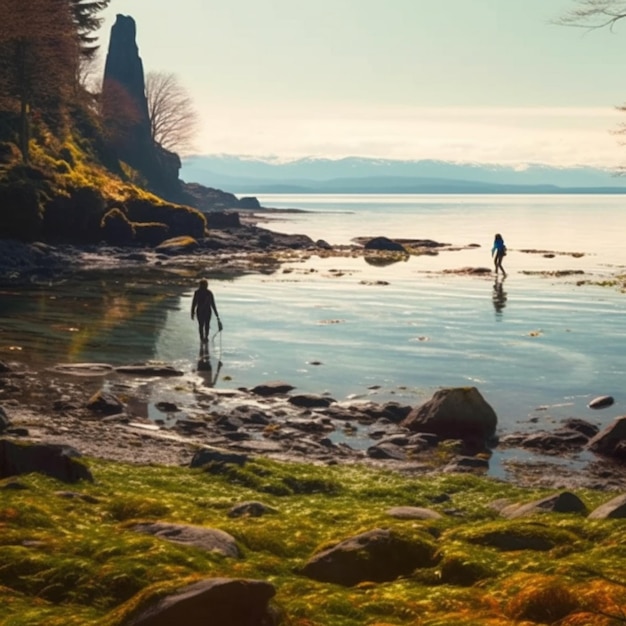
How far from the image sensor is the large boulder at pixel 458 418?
21234 mm

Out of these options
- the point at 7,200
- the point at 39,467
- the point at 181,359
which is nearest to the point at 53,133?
the point at 7,200

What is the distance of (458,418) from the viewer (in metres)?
21.2

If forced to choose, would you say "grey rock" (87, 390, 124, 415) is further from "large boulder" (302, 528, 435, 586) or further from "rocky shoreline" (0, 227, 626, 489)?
"large boulder" (302, 528, 435, 586)

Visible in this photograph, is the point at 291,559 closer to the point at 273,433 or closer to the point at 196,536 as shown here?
the point at 196,536

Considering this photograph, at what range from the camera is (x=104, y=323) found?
37.8m

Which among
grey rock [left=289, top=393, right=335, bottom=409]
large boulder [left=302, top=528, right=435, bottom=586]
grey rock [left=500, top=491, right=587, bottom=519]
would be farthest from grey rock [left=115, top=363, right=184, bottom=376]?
large boulder [left=302, top=528, right=435, bottom=586]

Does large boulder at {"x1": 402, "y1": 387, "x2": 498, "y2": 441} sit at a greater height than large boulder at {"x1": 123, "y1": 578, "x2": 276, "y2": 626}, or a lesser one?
lesser

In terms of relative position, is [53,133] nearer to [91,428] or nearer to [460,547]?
[91,428]

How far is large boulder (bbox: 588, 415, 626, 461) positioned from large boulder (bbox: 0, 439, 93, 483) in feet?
38.4

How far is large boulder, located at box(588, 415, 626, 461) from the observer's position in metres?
19.6

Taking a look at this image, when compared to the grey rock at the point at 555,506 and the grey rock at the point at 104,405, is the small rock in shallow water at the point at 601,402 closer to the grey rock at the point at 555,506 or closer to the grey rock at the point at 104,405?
the grey rock at the point at 555,506

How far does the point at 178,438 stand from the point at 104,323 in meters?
19.1

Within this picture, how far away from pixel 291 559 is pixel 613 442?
38.1ft

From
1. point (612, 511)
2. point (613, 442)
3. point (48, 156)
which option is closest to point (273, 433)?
point (613, 442)
